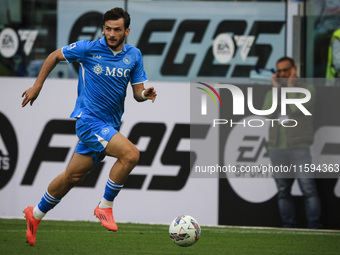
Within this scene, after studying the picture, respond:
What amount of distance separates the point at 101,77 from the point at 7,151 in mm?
3922

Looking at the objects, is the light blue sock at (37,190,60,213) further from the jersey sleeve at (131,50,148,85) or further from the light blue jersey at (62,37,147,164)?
the jersey sleeve at (131,50,148,85)

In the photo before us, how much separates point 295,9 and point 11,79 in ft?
13.8

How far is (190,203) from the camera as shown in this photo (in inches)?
444

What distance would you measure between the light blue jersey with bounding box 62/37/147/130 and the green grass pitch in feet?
4.72

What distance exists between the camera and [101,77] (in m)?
7.97

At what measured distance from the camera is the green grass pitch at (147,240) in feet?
27.8

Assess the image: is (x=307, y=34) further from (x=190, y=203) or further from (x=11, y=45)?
(x=11, y=45)

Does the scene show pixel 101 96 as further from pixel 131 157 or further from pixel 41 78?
pixel 131 157

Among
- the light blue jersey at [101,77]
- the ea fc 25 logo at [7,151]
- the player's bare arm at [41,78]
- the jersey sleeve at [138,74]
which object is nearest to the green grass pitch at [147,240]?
the ea fc 25 logo at [7,151]

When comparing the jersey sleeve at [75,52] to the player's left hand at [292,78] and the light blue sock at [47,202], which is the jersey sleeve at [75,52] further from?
the player's left hand at [292,78]

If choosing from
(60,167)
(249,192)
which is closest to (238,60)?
(249,192)

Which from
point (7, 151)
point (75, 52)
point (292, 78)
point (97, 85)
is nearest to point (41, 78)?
point (75, 52)

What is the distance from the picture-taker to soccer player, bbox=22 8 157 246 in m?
A: 7.82

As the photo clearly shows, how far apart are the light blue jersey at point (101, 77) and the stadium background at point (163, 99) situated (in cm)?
330
